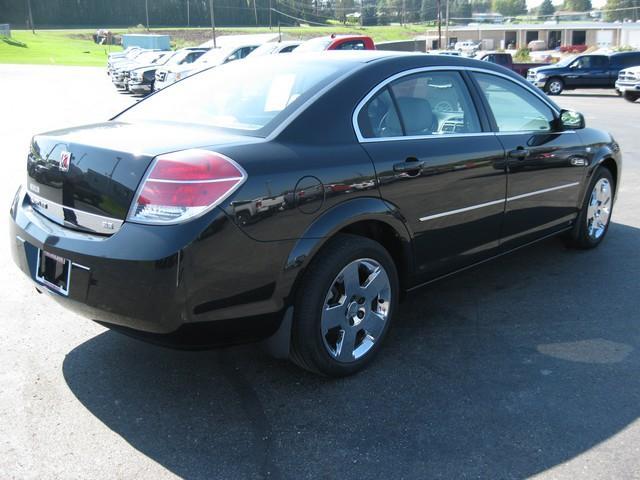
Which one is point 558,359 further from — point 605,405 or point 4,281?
point 4,281

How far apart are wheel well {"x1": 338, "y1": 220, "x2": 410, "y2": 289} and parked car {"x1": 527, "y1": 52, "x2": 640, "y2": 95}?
82.4 feet

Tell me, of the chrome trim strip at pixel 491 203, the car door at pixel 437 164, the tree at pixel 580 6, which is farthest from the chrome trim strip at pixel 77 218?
the tree at pixel 580 6

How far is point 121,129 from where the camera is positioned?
11.7 feet

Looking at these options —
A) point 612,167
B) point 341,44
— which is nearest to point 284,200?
point 612,167

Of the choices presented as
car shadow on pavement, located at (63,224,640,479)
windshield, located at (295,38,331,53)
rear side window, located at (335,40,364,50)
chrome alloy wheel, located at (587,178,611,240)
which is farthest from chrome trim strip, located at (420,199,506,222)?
rear side window, located at (335,40,364,50)

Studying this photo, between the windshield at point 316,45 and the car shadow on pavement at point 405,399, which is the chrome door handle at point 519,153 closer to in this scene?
the car shadow on pavement at point 405,399

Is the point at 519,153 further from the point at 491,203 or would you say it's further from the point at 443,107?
the point at 443,107

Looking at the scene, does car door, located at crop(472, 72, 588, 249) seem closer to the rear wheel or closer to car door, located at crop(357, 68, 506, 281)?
car door, located at crop(357, 68, 506, 281)

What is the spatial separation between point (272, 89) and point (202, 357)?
1.62 m

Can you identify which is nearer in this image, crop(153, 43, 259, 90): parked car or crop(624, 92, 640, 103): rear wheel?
crop(153, 43, 259, 90): parked car

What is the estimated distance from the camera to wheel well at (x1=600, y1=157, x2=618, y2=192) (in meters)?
5.77

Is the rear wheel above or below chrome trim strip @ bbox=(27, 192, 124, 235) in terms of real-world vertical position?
below

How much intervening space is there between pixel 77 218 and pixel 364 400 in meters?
1.70

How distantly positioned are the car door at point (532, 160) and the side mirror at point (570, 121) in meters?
0.05
